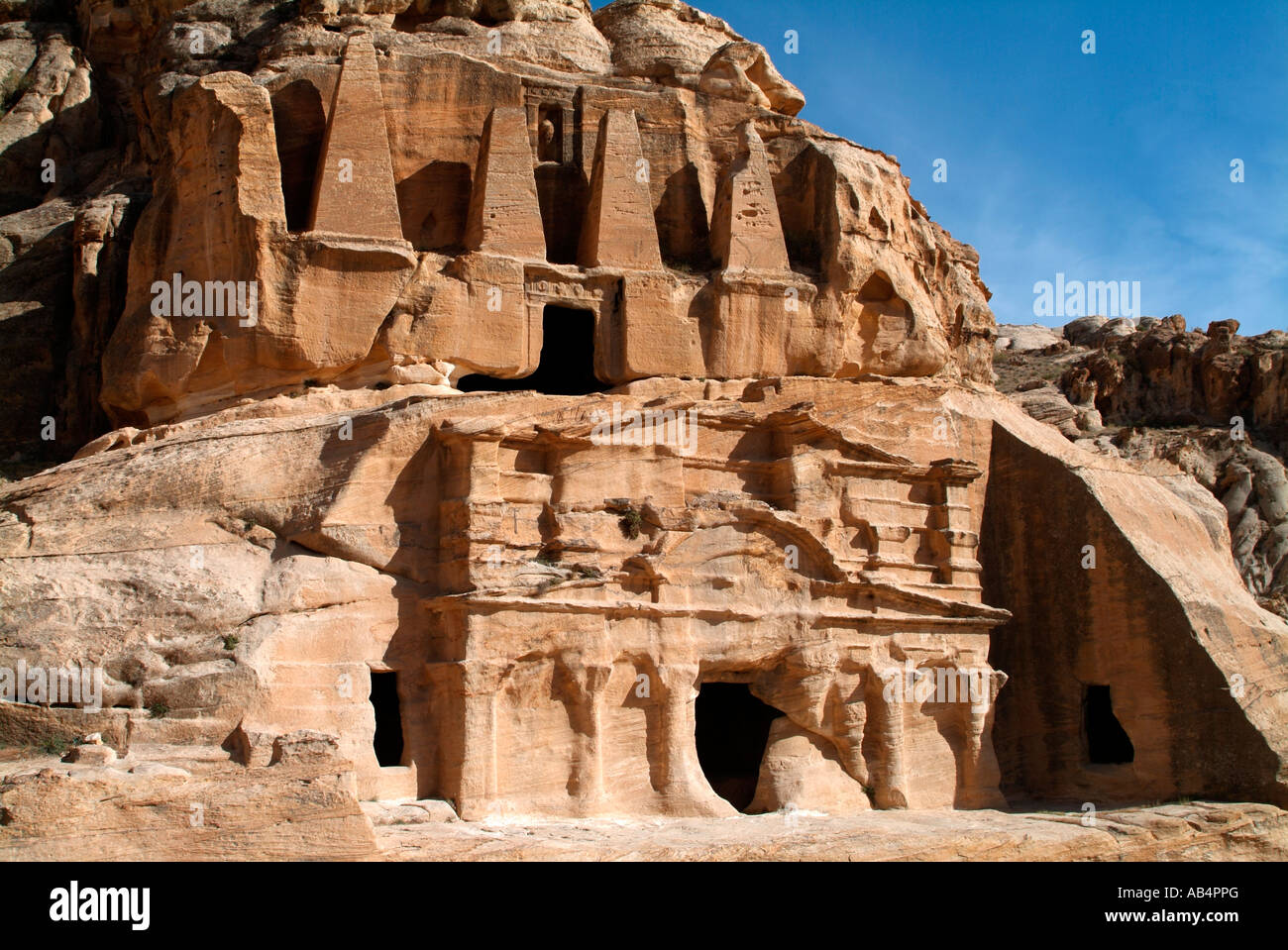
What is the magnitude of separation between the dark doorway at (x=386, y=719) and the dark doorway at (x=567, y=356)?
7.71 meters

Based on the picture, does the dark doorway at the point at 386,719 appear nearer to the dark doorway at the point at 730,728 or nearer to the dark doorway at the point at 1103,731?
the dark doorway at the point at 730,728

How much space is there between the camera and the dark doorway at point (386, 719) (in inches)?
829

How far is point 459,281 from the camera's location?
24453 mm

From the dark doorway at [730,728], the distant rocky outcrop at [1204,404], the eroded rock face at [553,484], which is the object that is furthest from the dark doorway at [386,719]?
the distant rocky outcrop at [1204,404]

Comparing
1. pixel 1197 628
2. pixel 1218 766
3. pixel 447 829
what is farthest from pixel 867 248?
pixel 447 829

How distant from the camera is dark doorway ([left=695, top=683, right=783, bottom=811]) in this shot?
25688mm

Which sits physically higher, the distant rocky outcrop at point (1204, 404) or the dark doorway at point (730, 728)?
the distant rocky outcrop at point (1204, 404)

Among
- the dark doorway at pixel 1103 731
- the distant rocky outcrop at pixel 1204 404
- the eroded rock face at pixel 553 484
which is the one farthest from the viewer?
the distant rocky outcrop at pixel 1204 404

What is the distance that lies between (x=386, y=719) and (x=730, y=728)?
6.71 meters

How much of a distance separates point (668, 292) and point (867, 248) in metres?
4.28

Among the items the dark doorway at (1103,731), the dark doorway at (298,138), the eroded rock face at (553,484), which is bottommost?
the dark doorway at (1103,731)

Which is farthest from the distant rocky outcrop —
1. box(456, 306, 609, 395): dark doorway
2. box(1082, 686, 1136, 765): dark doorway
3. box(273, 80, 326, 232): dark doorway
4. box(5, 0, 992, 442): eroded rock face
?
box(273, 80, 326, 232): dark doorway

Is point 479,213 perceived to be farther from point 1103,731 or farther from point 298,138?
point 1103,731

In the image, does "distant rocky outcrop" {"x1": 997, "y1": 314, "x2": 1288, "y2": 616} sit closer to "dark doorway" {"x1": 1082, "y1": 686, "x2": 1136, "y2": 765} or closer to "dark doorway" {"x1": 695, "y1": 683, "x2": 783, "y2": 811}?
"dark doorway" {"x1": 1082, "y1": 686, "x2": 1136, "y2": 765}
